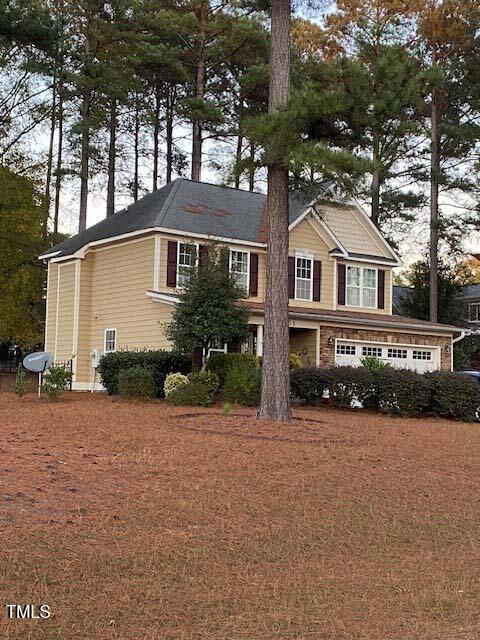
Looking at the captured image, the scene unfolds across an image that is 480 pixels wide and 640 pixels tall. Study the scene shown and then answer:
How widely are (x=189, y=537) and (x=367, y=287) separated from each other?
22591 millimetres

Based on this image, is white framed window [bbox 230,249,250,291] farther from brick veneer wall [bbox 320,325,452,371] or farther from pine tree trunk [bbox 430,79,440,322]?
pine tree trunk [bbox 430,79,440,322]

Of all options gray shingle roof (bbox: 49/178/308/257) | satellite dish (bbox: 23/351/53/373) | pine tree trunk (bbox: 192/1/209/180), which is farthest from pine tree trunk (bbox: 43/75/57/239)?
satellite dish (bbox: 23/351/53/373)

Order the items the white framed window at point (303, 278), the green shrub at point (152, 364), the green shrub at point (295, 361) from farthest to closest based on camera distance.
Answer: the white framed window at point (303, 278)
the green shrub at point (295, 361)
the green shrub at point (152, 364)

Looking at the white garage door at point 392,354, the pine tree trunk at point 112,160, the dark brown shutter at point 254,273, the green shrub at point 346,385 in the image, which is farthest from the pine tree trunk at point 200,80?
→ the green shrub at point 346,385

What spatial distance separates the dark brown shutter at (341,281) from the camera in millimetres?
27703

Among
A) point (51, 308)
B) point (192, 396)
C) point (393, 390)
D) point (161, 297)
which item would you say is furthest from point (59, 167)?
point (393, 390)

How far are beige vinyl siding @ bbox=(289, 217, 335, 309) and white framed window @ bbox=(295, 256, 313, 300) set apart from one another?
247 millimetres

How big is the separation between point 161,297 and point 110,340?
3.88m

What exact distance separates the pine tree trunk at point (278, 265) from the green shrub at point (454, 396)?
5.62 m

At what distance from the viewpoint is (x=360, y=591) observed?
18.9 ft

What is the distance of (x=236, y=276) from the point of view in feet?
80.5

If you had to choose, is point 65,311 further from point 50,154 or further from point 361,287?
point 50,154

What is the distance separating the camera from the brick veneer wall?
80.5 ft

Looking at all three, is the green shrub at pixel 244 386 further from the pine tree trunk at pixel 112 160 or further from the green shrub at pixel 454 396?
the pine tree trunk at pixel 112 160
